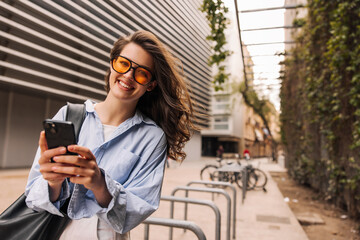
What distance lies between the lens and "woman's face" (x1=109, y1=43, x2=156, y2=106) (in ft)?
3.93

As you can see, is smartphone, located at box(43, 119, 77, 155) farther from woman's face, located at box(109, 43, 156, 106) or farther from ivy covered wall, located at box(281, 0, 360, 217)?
ivy covered wall, located at box(281, 0, 360, 217)

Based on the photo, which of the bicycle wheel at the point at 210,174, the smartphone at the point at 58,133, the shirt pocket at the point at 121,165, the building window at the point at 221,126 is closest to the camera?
the smartphone at the point at 58,133

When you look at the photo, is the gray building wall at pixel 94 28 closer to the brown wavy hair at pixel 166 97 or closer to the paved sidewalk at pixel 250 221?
the brown wavy hair at pixel 166 97

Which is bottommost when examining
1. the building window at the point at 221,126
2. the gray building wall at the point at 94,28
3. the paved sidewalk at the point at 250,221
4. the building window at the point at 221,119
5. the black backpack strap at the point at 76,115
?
the paved sidewalk at the point at 250,221

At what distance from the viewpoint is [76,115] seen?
1.20 meters

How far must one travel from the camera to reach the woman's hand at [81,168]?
0.74 meters

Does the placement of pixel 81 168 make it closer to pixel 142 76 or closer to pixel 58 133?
pixel 58 133

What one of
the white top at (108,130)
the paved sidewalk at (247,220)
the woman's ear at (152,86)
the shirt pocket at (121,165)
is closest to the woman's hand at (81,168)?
the shirt pocket at (121,165)

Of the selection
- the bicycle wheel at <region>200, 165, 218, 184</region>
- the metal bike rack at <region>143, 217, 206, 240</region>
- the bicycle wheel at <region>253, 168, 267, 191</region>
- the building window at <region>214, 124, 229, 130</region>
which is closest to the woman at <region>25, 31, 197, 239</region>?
the metal bike rack at <region>143, 217, 206, 240</region>

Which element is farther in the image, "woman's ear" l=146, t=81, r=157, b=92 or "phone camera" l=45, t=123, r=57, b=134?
"woman's ear" l=146, t=81, r=157, b=92

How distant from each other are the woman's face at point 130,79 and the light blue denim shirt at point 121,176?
125 millimetres

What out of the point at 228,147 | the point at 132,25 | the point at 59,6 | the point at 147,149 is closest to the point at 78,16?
the point at 59,6

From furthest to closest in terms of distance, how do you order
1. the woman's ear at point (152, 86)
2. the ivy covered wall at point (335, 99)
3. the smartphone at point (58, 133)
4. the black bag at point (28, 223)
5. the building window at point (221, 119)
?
the building window at point (221, 119), the ivy covered wall at point (335, 99), the woman's ear at point (152, 86), the black bag at point (28, 223), the smartphone at point (58, 133)

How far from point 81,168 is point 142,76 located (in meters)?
0.56
